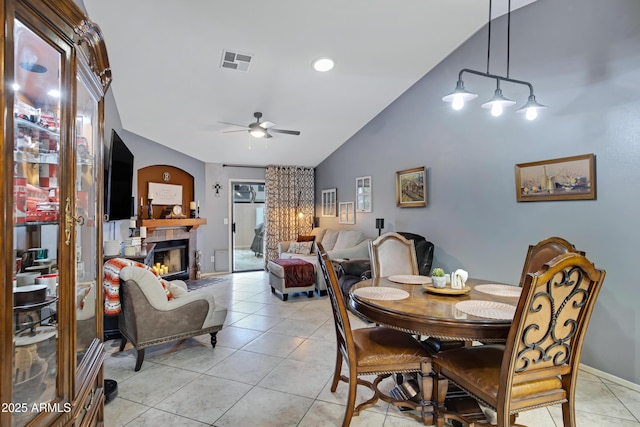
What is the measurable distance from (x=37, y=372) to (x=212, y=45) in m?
3.12

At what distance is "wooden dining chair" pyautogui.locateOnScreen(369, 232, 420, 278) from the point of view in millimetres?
3049

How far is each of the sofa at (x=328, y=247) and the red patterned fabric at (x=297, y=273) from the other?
110 millimetres

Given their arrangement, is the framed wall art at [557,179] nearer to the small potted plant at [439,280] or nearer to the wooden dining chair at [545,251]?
the wooden dining chair at [545,251]

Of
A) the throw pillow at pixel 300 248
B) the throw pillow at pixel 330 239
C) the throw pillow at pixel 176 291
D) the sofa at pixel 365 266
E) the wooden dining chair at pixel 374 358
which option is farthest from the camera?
the throw pillow at pixel 300 248

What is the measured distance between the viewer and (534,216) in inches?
120

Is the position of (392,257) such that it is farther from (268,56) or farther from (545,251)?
(268,56)

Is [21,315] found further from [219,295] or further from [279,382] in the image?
[219,295]

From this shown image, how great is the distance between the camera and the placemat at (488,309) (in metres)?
1.66

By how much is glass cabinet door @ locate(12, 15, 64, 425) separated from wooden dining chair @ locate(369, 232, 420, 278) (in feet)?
8.18

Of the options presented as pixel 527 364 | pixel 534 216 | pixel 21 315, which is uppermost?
pixel 534 216

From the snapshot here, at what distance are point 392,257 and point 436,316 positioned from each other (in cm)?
143

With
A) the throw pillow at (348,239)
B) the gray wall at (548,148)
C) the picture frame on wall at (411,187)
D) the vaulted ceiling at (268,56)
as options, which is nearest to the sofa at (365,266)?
the gray wall at (548,148)

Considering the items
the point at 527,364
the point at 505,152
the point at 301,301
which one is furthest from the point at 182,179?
the point at 527,364

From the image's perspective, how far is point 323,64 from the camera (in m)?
3.66
